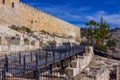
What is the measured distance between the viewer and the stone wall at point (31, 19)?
3693 centimetres

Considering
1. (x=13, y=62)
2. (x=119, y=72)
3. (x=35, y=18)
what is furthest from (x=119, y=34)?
(x=13, y=62)

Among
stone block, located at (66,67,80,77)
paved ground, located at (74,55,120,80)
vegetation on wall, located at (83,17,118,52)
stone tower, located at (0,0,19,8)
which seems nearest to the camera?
paved ground, located at (74,55,120,80)

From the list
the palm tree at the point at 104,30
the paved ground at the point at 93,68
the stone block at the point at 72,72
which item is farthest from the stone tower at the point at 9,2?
the stone block at the point at 72,72

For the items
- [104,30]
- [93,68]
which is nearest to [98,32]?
[104,30]

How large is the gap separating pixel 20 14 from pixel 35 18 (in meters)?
6.50

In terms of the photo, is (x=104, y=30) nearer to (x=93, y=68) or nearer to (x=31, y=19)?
(x=31, y=19)

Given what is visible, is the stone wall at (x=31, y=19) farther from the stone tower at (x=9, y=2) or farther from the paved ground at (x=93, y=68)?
the paved ground at (x=93, y=68)

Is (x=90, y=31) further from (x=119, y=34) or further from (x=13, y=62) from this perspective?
(x=119, y=34)

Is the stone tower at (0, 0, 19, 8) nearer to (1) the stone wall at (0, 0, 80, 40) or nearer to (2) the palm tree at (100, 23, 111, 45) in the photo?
(1) the stone wall at (0, 0, 80, 40)

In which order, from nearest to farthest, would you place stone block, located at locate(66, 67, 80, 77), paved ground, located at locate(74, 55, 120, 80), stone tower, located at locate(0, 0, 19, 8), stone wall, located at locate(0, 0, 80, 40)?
paved ground, located at locate(74, 55, 120, 80) → stone block, located at locate(66, 67, 80, 77) → stone tower, located at locate(0, 0, 19, 8) → stone wall, located at locate(0, 0, 80, 40)

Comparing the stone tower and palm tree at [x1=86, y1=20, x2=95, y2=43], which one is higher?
the stone tower

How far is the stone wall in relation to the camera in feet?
121

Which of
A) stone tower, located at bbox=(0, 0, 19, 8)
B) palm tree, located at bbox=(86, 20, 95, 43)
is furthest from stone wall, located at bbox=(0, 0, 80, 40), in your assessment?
palm tree, located at bbox=(86, 20, 95, 43)

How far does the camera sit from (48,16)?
53906mm
